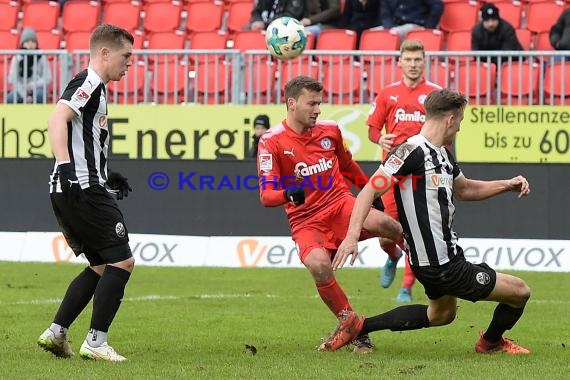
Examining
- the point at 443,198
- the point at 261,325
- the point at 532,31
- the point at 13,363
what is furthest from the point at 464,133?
the point at 13,363

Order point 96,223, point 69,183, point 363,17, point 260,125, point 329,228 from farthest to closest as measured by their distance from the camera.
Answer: point 363,17
point 260,125
point 329,228
point 96,223
point 69,183

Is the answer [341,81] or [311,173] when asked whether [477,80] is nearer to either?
[341,81]

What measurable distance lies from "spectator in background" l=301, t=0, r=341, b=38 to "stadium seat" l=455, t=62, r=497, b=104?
2960 millimetres

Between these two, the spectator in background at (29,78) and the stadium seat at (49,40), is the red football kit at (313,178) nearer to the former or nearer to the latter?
the spectator in background at (29,78)

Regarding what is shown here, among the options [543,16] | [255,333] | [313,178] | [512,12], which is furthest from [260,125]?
[313,178]

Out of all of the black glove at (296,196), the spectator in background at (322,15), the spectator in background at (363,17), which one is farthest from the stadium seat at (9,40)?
the black glove at (296,196)

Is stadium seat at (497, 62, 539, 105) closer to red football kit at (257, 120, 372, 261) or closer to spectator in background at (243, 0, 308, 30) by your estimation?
spectator in background at (243, 0, 308, 30)

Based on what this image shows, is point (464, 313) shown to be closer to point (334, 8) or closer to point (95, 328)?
point (95, 328)

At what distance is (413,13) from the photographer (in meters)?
18.6

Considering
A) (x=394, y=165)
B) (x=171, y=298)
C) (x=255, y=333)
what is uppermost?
(x=394, y=165)

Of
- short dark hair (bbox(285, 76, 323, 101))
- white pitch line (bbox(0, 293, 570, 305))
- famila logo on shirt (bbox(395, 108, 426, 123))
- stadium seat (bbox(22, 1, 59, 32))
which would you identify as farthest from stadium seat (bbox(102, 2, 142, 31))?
short dark hair (bbox(285, 76, 323, 101))

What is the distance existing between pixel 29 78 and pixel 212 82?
2.62 metres

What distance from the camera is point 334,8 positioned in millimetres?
19000

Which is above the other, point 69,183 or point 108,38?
point 108,38
